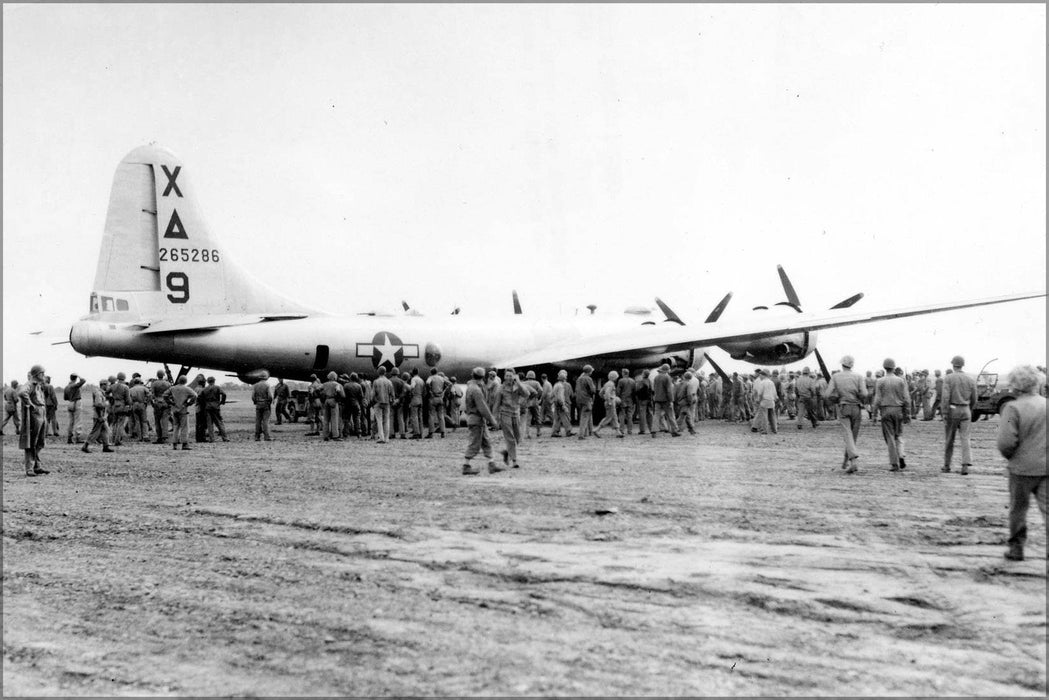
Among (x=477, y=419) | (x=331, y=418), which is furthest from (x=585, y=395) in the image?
(x=477, y=419)

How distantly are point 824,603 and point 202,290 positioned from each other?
686 inches

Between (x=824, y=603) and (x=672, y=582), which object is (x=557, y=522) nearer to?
(x=672, y=582)

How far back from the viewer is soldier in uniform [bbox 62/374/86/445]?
57.8ft

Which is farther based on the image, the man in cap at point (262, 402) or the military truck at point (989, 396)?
the military truck at point (989, 396)

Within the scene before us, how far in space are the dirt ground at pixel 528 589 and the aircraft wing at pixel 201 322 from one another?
24.9 ft

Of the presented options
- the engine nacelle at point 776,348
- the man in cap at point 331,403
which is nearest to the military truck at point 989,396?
the engine nacelle at point 776,348

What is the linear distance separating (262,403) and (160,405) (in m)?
2.26

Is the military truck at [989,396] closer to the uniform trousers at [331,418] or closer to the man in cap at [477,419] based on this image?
the man in cap at [477,419]

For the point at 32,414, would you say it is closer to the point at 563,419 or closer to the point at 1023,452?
the point at 563,419

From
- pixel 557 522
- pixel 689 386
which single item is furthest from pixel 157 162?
pixel 557 522

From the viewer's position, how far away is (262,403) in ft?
60.9

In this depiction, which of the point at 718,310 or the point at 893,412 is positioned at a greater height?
the point at 718,310

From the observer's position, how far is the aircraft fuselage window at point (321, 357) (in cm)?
1980

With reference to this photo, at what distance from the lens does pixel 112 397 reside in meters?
17.3
